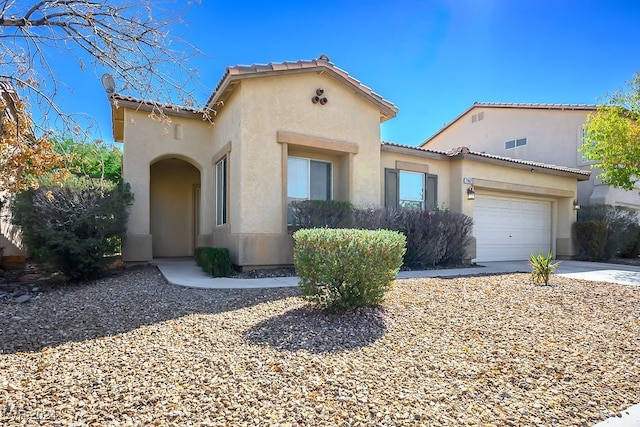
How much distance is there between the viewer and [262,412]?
2.97 meters

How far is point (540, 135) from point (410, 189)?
35.6 ft

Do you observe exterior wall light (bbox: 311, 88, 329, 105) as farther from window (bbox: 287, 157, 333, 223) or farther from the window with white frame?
the window with white frame

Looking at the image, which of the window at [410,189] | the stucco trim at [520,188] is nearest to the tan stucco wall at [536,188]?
the stucco trim at [520,188]

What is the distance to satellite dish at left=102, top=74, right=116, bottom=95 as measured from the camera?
5.18 metres

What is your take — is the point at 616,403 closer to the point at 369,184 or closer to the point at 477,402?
the point at 477,402

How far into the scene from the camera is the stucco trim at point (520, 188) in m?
13.9

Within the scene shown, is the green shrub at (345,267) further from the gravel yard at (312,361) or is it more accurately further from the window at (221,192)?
the window at (221,192)

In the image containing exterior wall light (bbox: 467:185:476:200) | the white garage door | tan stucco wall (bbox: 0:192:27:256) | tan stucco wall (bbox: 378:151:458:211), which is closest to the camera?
tan stucco wall (bbox: 0:192:27:256)

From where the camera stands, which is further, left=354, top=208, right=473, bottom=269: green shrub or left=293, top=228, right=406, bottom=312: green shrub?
left=354, top=208, right=473, bottom=269: green shrub

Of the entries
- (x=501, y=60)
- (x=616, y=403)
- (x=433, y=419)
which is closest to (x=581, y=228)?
(x=501, y=60)

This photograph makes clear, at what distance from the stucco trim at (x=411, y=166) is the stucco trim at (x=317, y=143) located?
7.44ft

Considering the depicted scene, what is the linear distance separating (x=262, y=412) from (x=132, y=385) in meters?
1.29

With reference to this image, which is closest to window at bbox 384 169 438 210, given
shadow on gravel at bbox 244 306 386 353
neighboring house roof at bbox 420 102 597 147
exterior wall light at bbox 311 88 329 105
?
exterior wall light at bbox 311 88 329 105

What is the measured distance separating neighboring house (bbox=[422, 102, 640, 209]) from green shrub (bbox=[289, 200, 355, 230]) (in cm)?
1417
